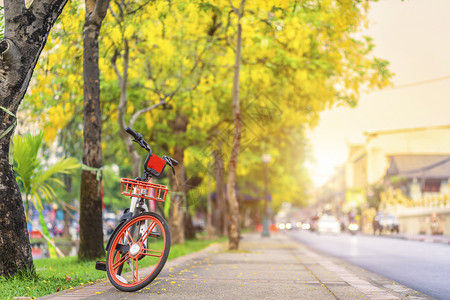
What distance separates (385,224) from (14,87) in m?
53.5

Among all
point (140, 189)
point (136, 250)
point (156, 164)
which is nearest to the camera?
point (136, 250)

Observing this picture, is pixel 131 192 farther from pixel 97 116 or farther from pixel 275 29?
pixel 275 29

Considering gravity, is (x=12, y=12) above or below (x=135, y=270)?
above

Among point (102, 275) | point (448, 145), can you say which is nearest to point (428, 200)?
point (102, 275)

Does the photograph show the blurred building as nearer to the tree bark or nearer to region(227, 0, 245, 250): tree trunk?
region(227, 0, 245, 250): tree trunk

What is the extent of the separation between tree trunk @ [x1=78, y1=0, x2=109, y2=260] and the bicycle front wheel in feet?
15.3

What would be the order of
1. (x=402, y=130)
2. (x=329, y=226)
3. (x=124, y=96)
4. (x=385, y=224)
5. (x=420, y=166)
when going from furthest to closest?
(x=402, y=130), (x=420, y=166), (x=385, y=224), (x=329, y=226), (x=124, y=96)

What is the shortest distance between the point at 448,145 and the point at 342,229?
43.8 m

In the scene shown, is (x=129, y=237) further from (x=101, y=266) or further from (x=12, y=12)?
(x=12, y=12)

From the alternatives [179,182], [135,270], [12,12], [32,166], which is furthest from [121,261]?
[179,182]

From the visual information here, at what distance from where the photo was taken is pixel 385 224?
56.9 m

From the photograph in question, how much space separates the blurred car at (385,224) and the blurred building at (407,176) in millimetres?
1610

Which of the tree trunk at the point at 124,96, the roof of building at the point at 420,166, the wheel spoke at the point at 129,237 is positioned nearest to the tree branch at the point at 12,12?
the wheel spoke at the point at 129,237

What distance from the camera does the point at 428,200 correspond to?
49031 mm
